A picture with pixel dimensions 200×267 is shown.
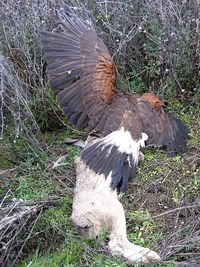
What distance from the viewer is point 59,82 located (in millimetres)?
4273

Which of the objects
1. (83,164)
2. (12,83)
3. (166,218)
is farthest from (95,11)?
(166,218)

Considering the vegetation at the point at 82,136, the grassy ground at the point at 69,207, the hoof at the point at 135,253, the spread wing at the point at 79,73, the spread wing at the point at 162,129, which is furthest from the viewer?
the spread wing at the point at 162,129

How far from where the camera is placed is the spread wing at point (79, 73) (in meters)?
4.21

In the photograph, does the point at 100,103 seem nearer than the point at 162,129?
Yes

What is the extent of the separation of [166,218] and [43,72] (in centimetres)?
175

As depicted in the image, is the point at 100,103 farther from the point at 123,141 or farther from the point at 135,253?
the point at 135,253

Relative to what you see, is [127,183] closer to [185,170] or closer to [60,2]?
[185,170]

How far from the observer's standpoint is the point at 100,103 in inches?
166

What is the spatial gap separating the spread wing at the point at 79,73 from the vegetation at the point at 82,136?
241 millimetres

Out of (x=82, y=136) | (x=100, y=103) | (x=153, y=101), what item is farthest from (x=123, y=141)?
(x=82, y=136)

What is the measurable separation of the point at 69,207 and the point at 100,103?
84 centimetres

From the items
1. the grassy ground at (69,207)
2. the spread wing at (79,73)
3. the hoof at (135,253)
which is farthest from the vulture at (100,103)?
the hoof at (135,253)

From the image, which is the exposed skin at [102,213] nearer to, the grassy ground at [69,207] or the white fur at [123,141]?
the grassy ground at [69,207]

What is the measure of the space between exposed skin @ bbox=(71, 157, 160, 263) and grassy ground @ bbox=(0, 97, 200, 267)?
0.25 ft
